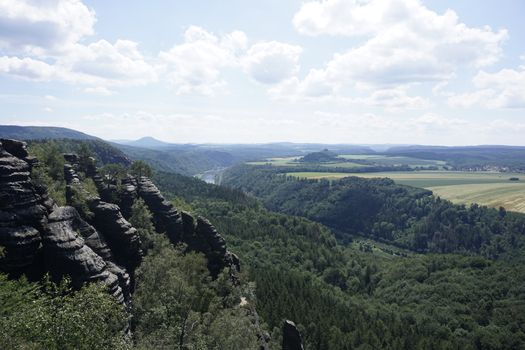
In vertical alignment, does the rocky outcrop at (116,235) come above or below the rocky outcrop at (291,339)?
above

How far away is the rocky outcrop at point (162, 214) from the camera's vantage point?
8200cm

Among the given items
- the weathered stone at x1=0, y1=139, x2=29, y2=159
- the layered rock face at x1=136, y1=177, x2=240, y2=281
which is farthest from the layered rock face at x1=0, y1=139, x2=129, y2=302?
the layered rock face at x1=136, y1=177, x2=240, y2=281

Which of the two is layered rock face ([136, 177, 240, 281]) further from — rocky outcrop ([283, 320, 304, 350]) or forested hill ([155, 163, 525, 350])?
forested hill ([155, 163, 525, 350])

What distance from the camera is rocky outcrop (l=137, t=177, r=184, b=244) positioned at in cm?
8200

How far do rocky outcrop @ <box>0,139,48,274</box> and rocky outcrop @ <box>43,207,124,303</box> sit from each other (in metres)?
1.29

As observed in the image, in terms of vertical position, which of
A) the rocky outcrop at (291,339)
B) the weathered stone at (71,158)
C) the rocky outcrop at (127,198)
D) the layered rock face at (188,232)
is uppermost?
the weathered stone at (71,158)

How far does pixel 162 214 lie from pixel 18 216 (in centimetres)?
3603

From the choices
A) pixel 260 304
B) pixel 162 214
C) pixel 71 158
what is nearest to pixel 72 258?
pixel 162 214

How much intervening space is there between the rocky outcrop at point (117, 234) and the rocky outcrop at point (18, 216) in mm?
10173

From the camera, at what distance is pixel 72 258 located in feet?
Result: 155

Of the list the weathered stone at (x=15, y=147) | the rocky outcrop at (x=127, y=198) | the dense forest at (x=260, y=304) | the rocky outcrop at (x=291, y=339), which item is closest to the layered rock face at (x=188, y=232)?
the dense forest at (x=260, y=304)

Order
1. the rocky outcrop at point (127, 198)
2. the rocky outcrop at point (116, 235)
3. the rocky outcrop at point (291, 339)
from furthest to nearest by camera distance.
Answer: the rocky outcrop at point (127, 198) → the rocky outcrop at point (291, 339) → the rocky outcrop at point (116, 235)

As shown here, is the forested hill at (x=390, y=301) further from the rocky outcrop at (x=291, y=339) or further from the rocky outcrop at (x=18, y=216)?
the rocky outcrop at (x=18, y=216)

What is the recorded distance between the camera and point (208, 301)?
66375 mm
